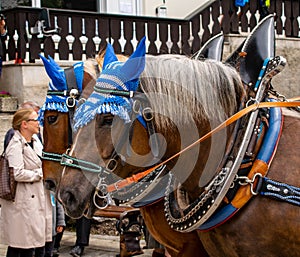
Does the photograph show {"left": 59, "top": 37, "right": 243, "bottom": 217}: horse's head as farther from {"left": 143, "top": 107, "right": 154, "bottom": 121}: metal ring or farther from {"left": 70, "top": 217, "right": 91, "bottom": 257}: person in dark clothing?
{"left": 70, "top": 217, "right": 91, "bottom": 257}: person in dark clothing

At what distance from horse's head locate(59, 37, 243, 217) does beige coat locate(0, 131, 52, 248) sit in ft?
9.81

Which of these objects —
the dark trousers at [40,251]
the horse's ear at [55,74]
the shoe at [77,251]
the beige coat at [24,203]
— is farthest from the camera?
the shoe at [77,251]

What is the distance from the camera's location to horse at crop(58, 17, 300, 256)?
359 centimetres

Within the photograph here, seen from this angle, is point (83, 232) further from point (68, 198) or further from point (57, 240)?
point (68, 198)

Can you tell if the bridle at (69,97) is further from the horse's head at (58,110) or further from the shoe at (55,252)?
the shoe at (55,252)

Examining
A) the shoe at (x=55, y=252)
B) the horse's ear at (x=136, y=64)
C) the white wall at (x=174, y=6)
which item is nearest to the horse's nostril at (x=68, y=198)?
the horse's ear at (x=136, y=64)

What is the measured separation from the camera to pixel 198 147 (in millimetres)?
3770

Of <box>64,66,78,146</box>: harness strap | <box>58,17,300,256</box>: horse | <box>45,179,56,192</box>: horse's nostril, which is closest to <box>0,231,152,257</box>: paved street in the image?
<box>64,66,78,146</box>: harness strap

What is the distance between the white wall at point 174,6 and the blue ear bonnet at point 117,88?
36.2ft

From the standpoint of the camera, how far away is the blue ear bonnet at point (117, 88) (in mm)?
3617

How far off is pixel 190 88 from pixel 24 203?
3352 millimetres

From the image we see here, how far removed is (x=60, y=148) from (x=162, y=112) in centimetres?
153

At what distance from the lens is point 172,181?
4469 mm

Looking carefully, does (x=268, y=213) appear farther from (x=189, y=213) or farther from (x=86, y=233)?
(x=86, y=233)
